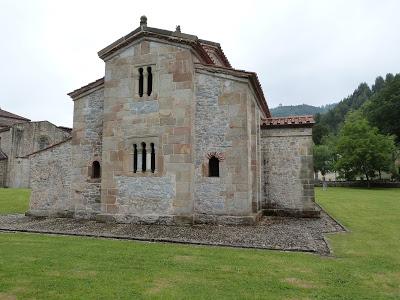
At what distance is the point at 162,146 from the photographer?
1395 cm

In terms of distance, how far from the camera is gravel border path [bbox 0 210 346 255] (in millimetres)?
9492

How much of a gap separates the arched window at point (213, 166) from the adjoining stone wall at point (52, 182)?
22.8 feet

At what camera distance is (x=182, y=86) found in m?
14.0

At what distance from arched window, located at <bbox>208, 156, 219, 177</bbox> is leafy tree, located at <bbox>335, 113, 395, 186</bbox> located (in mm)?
34693

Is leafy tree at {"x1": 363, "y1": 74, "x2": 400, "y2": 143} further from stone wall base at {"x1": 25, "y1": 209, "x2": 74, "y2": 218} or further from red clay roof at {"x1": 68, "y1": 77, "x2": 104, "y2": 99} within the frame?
stone wall base at {"x1": 25, "y1": 209, "x2": 74, "y2": 218}

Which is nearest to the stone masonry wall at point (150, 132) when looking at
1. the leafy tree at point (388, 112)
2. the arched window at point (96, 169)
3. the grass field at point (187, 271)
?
the arched window at point (96, 169)

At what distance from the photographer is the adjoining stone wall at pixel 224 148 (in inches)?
522

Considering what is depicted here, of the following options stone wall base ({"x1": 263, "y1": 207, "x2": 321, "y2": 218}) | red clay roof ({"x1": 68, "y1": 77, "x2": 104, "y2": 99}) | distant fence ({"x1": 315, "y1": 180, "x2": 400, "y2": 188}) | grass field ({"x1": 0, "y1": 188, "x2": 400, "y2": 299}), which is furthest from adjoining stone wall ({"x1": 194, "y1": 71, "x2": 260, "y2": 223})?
distant fence ({"x1": 315, "y1": 180, "x2": 400, "y2": 188})

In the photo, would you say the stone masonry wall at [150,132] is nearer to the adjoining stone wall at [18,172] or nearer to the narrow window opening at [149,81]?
the narrow window opening at [149,81]

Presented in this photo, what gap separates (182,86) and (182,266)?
28.0 ft

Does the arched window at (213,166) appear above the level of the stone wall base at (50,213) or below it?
above

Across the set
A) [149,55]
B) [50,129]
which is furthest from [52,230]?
[50,129]

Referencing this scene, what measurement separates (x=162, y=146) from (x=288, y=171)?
6.68m

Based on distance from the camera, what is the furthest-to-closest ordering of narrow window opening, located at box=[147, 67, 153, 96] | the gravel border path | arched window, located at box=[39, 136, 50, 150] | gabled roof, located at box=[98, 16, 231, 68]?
1. arched window, located at box=[39, 136, 50, 150]
2. narrow window opening, located at box=[147, 67, 153, 96]
3. gabled roof, located at box=[98, 16, 231, 68]
4. the gravel border path
